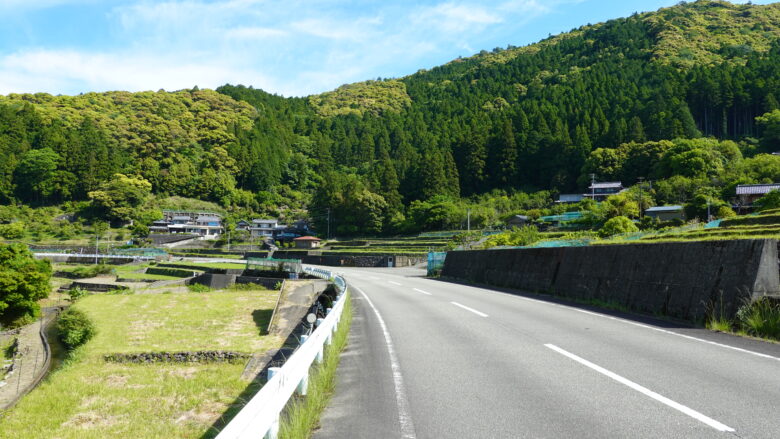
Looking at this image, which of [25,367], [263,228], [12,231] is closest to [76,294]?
[25,367]

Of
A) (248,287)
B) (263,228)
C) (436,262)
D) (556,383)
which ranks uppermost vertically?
(556,383)

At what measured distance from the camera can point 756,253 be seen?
349 inches

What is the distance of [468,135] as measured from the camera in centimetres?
11744

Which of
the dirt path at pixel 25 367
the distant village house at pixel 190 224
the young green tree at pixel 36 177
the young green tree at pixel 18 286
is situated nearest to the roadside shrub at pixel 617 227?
the dirt path at pixel 25 367

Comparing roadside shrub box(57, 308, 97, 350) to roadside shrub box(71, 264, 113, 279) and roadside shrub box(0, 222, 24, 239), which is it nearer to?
roadside shrub box(71, 264, 113, 279)

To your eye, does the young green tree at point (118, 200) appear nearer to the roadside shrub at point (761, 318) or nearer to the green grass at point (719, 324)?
the green grass at point (719, 324)

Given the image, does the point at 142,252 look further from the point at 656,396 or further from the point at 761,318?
the point at 656,396

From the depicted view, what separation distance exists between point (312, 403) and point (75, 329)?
84.8 feet

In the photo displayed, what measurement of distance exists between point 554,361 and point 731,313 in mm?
4695

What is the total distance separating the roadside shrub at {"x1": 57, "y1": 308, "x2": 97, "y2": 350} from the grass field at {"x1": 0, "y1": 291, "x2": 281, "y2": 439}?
63 cm

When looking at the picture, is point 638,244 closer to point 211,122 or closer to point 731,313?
point 731,313

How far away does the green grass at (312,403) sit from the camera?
14.1ft

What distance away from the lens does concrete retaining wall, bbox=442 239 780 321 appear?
8898 mm

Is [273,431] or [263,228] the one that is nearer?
[273,431]
